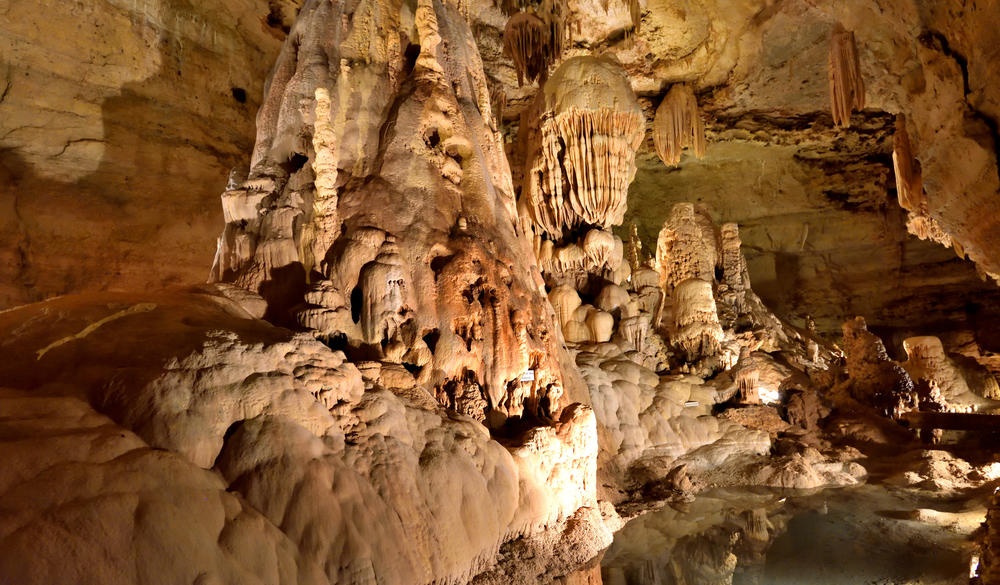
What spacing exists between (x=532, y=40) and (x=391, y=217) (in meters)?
5.04

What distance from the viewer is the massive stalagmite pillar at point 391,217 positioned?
19.7 ft

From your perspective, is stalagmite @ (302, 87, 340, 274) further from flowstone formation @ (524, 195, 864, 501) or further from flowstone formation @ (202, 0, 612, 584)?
flowstone formation @ (524, 195, 864, 501)

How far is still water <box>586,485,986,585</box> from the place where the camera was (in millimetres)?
5348

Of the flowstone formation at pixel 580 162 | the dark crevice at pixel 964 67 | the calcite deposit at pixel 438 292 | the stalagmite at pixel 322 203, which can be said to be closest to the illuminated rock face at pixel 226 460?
the calcite deposit at pixel 438 292

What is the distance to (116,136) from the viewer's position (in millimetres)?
9719

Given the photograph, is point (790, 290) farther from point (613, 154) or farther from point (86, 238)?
point (86, 238)

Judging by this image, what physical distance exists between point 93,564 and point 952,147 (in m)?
5.48

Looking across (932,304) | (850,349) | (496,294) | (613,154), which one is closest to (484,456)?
(496,294)

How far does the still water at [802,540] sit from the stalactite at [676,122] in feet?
22.9

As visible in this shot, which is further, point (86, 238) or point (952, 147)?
point (86, 238)

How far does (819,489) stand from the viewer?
836 centimetres

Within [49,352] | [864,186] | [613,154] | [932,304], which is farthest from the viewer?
[932,304]

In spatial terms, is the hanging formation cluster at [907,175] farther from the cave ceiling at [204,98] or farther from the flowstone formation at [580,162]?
the flowstone formation at [580,162]

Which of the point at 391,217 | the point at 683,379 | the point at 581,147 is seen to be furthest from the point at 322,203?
A: the point at 683,379
